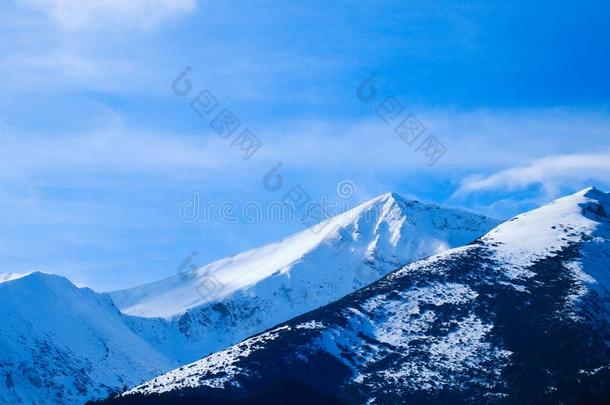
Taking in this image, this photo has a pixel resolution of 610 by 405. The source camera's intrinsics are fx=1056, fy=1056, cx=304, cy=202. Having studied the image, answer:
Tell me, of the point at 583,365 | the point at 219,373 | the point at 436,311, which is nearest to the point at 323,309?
the point at 436,311

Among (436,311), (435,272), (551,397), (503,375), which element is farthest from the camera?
(435,272)

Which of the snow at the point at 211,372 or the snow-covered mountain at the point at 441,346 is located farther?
the snow at the point at 211,372

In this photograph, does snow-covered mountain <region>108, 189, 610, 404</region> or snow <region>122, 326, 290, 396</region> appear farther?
snow <region>122, 326, 290, 396</region>

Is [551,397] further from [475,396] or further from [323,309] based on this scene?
[323,309]

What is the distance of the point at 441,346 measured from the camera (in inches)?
6580

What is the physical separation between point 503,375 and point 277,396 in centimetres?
3476

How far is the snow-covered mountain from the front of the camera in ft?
493

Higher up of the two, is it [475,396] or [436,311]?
[436,311]

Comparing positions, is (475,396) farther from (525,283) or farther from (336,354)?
(525,283)

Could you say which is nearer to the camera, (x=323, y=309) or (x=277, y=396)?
(x=277, y=396)

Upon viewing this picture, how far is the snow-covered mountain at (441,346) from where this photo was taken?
15038 centimetres

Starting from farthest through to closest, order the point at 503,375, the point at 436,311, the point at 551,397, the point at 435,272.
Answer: the point at 435,272 < the point at 436,311 < the point at 503,375 < the point at 551,397

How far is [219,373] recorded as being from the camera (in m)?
154

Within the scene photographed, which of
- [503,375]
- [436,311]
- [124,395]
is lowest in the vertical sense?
[124,395]
